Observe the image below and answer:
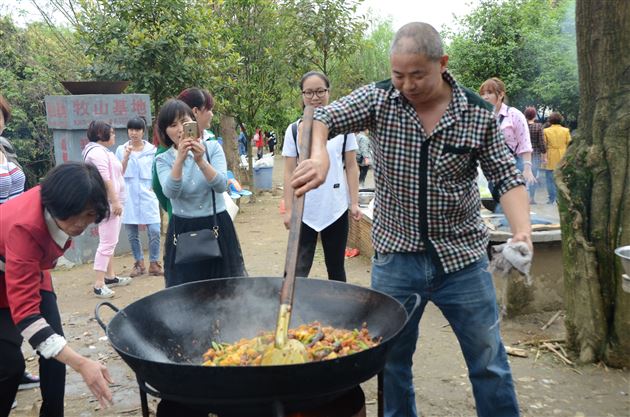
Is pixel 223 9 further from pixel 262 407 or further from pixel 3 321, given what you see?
pixel 262 407

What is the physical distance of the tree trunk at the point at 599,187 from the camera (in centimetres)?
380

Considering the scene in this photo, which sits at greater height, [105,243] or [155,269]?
[105,243]

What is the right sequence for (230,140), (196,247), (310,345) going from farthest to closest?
(230,140) < (196,247) < (310,345)

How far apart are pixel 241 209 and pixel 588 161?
8810mm

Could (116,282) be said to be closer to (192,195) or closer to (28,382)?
(28,382)

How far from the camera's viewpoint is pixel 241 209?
1205cm

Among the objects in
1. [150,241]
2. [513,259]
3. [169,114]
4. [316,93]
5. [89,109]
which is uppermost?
[89,109]

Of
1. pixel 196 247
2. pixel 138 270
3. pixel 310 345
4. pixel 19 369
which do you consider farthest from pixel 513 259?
pixel 138 270

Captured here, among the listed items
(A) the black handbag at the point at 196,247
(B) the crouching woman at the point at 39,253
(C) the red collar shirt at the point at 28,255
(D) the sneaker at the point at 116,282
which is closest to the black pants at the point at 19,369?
(B) the crouching woman at the point at 39,253

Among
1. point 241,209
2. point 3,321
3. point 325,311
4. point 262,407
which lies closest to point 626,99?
point 325,311

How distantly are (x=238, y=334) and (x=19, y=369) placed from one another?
105 cm

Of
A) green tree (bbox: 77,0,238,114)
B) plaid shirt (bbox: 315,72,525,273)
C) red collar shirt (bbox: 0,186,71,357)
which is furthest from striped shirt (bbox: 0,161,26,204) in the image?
green tree (bbox: 77,0,238,114)

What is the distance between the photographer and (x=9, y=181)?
4273 millimetres

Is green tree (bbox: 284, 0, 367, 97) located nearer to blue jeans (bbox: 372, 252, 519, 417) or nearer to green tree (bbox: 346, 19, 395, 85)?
green tree (bbox: 346, 19, 395, 85)
